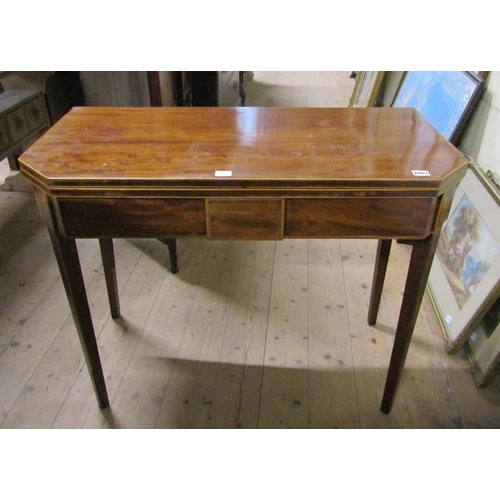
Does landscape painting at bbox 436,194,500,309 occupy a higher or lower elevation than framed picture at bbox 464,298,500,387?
higher

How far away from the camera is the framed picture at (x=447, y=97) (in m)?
1.80

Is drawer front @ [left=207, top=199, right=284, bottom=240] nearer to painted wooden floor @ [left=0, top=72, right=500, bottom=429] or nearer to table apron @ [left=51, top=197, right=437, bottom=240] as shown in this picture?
table apron @ [left=51, top=197, right=437, bottom=240]

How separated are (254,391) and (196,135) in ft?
2.85

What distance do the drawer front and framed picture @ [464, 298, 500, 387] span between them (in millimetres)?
930

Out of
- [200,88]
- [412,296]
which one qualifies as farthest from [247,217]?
[200,88]

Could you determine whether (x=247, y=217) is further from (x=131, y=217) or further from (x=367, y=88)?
(x=367, y=88)

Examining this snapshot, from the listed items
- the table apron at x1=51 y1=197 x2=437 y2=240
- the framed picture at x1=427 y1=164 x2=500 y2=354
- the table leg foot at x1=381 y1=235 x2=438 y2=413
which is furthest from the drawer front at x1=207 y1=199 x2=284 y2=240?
the framed picture at x1=427 y1=164 x2=500 y2=354

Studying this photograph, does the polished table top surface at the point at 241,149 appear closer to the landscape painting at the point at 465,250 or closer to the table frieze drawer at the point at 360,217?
the table frieze drawer at the point at 360,217

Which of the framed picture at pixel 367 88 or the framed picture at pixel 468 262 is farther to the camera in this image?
the framed picture at pixel 367 88

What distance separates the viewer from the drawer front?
0.97 meters

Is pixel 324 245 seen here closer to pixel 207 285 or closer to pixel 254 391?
pixel 207 285

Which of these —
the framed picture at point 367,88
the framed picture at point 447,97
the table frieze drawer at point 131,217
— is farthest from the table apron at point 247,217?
the framed picture at point 367,88

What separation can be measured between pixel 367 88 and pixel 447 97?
5.44 feet

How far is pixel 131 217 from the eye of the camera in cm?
98
